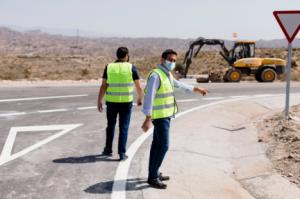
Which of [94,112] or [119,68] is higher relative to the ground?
[119,68]

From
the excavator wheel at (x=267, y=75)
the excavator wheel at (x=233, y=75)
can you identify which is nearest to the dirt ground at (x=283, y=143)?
the excavator wheel at (x=233, y=75)

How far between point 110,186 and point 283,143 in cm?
456

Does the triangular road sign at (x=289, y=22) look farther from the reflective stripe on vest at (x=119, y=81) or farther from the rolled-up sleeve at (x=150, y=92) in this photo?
the rolled-up sleeve at (x=150, y=92)

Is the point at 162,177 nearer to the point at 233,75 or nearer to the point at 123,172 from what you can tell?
the point at 123,172

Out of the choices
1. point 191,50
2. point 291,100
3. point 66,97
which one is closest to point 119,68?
point 66,97

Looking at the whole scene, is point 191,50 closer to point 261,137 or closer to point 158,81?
point 261,137

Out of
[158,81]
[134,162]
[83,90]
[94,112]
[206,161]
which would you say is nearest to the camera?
[158,81]

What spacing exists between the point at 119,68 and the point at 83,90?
37.5 ft

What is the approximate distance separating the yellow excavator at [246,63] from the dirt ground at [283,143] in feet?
51.3

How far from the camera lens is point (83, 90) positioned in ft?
62.8

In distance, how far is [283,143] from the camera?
31.9 ft

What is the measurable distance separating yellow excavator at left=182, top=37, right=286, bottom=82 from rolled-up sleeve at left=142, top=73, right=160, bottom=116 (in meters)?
22.1

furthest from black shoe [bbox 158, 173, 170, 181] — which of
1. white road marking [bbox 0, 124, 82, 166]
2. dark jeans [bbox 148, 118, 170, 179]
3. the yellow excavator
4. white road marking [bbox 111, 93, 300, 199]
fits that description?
the yellow excavator

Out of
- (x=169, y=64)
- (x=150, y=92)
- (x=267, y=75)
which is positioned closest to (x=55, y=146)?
(x=150, y=92)
